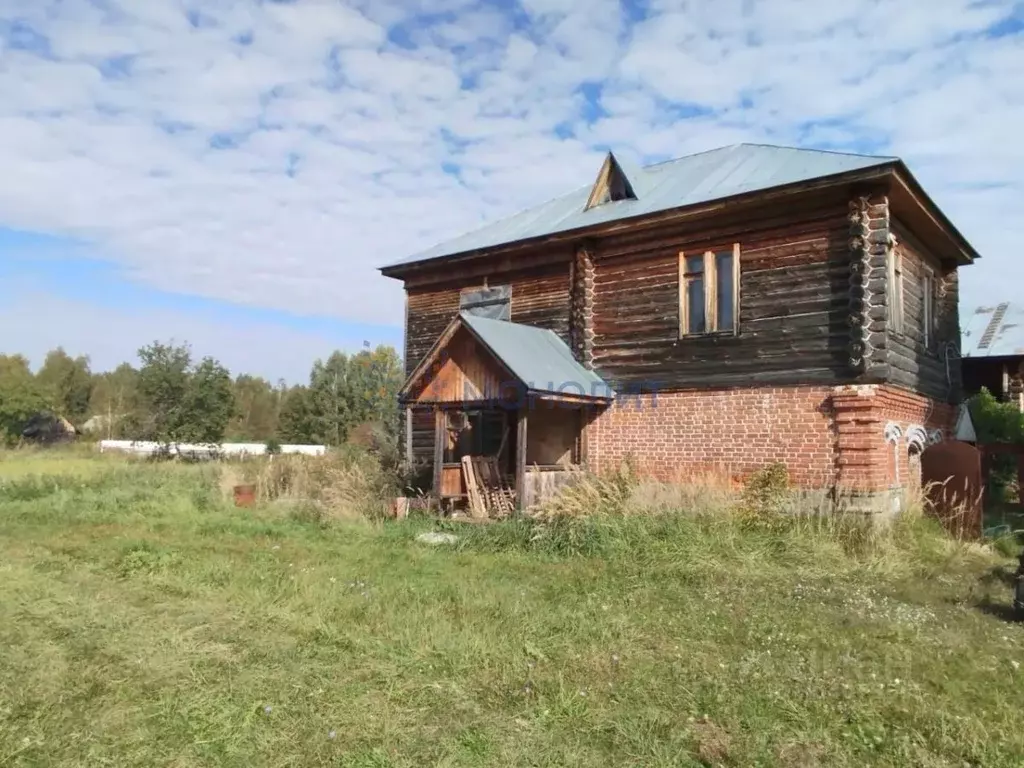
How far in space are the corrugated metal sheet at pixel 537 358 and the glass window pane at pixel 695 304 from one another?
6.22ft

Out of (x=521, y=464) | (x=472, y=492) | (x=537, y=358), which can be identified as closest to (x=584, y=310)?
(x=537, y=358)

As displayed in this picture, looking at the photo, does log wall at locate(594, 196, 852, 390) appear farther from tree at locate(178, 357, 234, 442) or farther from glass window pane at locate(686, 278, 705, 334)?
tree at locate(178, 357, 234, 442)

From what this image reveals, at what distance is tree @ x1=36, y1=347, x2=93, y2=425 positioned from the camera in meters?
62.8

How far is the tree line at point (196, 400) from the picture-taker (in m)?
34.0

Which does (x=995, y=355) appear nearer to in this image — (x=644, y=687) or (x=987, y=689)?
(x=987, y=689)

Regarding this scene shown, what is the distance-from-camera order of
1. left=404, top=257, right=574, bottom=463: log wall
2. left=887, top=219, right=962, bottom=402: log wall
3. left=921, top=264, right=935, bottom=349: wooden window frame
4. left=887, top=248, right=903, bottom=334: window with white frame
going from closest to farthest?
Result: left=887, top=248, right=903, bottom=334: window with white frame, left=887, top=219, right=962, bottom=402: log wall, left=921, top=264, right=935, bottom=349: wooden window frame, left=404, top=257, right=574, bottom=463: log wall

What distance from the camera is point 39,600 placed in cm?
732

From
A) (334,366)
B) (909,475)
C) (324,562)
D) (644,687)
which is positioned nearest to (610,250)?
(909,475)

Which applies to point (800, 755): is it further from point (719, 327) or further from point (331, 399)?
point (331, 399)

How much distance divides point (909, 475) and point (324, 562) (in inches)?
378

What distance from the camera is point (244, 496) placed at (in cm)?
1586

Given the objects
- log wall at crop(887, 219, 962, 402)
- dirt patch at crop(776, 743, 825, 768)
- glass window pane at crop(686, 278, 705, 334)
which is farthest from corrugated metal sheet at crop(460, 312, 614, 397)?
dirt patch at crop(776, 743, 825, 768)

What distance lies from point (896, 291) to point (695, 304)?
126 inches

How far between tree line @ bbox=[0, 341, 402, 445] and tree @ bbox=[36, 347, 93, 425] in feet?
0.30
